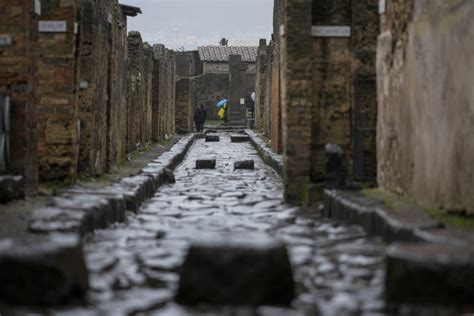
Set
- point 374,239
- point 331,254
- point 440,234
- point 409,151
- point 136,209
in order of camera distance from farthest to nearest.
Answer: point 136,209, point 409,151, point 374,239, point 331,254, point 440,234

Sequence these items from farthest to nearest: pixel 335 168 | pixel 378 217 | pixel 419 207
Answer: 1. pixel 335 168
2. pixel 419 207
3. pixel 378 217

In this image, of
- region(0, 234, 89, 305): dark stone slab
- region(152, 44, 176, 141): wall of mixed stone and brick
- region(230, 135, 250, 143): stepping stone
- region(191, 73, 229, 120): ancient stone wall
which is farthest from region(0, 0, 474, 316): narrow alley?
region(191, 73, 229, 120): ancient stone wall

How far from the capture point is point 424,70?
6.54 metres

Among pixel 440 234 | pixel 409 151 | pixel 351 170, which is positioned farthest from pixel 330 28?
pixel 440 234

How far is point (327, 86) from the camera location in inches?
377

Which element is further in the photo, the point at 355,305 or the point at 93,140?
the point at 93,140

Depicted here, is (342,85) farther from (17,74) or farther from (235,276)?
(235,276)

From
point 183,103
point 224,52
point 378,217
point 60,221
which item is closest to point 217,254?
point 60,221

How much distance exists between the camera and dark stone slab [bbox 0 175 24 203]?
738cm

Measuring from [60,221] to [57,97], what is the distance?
442cm

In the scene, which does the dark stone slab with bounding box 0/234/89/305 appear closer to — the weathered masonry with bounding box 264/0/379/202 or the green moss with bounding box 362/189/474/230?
the green moss with bounding box 362/189/474/230

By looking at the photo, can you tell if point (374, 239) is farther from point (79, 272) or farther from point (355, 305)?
point (79, 272)

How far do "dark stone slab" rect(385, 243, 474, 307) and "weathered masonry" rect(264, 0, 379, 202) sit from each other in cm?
546

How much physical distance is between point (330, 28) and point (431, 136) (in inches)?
139
